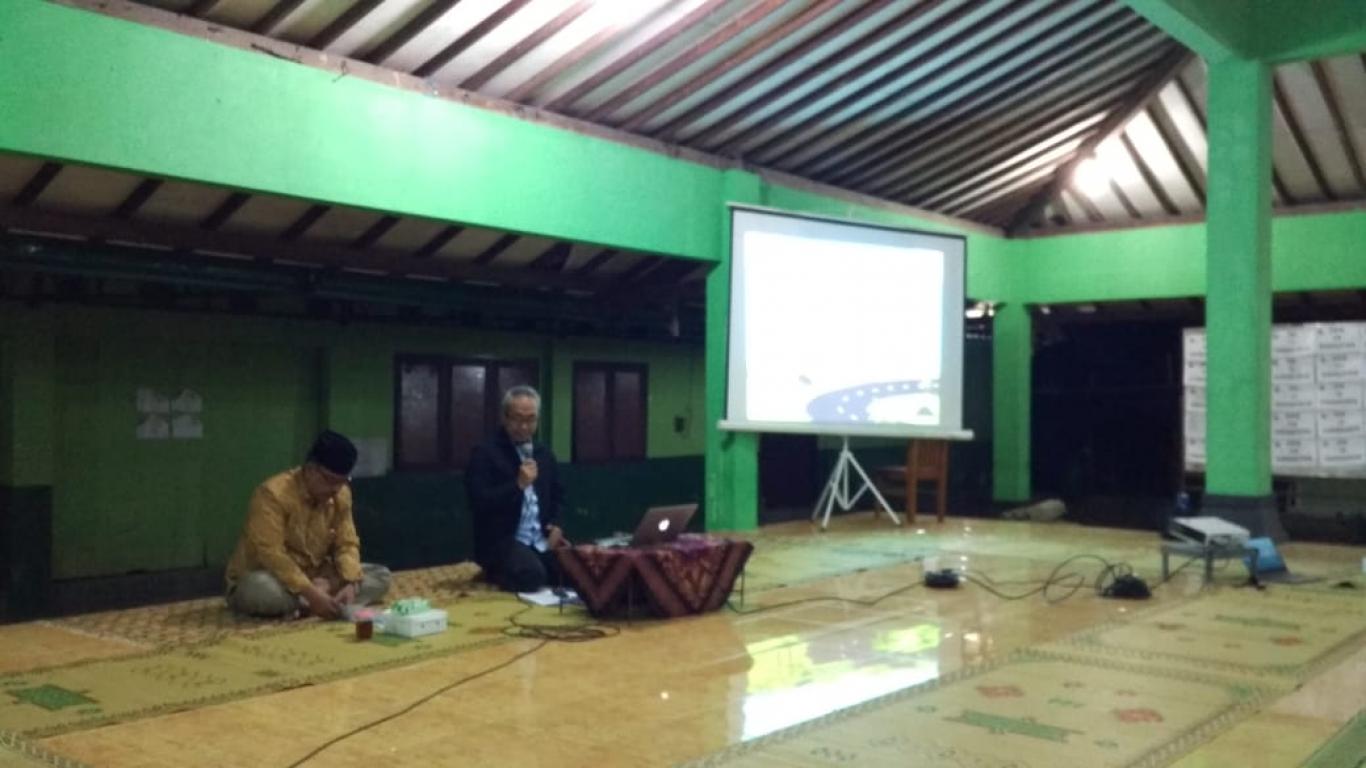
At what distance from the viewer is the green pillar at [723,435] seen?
27.7 feet

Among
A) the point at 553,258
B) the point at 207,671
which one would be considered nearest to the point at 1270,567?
the point at 553,258

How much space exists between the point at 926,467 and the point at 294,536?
19.5 feet

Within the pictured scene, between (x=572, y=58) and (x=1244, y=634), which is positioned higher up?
(x=572, y=58)

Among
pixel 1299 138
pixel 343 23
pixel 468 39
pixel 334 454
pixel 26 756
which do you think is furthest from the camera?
pixel 1299 138

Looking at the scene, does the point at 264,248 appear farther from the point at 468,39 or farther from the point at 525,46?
the point at 525,46

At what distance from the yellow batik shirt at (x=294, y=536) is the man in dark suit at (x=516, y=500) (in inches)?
27.9

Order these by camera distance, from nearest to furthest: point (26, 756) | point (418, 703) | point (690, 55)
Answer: point (26, 756), point (418, 703), point (690, 55)

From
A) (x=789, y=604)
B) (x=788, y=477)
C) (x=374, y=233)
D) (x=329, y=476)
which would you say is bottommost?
(x=789, y=604)

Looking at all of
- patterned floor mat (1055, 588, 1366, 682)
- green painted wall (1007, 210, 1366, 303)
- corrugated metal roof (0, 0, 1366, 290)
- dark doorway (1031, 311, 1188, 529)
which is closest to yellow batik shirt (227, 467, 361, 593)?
corrugated metal roof (0, 0, 1366, 290)

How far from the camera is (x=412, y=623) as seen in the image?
467 centimetres

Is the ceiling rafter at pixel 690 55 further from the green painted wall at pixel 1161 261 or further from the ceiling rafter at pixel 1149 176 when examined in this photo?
the green painted wall at pixel 1161 261

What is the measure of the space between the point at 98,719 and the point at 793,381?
5633 millimetres

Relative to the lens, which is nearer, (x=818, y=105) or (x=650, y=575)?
(x=650, y=575)

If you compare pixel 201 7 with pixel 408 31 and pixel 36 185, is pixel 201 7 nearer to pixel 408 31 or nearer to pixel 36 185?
pixel 408 31
